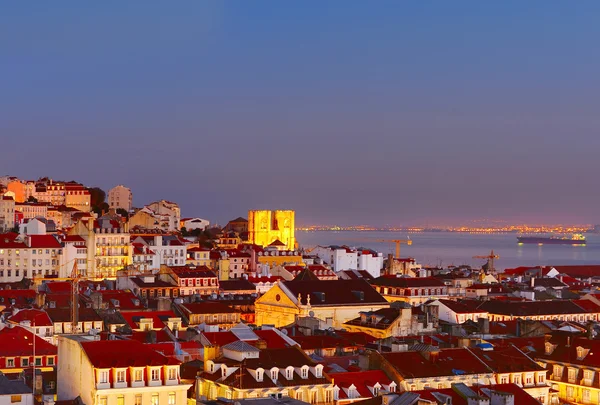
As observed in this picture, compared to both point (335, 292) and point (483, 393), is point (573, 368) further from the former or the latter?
point (335, 292)

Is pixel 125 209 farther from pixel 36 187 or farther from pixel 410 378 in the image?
pixel 410 378

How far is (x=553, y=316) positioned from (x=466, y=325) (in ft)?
41.0

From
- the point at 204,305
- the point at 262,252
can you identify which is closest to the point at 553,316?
the point at 204,305

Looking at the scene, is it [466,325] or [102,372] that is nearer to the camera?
[102,372]

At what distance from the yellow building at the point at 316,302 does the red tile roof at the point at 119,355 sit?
98.5ft

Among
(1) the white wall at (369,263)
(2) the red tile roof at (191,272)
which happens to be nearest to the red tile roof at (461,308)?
(2) the red tile roof at (191,272)

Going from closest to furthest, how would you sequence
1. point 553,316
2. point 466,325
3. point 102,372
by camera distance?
point 102,372
point 466,325
point 553,316

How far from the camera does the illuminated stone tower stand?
148 metres

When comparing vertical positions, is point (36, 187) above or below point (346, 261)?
above

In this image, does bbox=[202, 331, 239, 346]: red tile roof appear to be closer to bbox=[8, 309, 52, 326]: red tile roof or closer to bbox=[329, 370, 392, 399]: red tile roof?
bbox=[329, 370, 392, 399]: red tile roof

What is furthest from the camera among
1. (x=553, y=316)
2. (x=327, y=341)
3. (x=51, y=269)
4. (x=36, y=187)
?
(x=36, y=187)

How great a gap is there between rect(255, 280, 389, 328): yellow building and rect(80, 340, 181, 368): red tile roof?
30.0 m

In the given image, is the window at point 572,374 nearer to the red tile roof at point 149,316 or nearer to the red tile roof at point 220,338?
the red tile roof at point 220,338

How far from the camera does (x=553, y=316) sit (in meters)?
66.9
